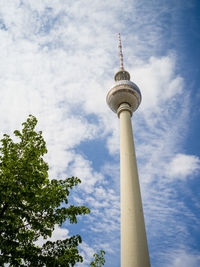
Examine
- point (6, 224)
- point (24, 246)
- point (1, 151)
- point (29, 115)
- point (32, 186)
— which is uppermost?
point (29, 115)

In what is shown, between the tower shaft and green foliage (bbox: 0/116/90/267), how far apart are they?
568 inches

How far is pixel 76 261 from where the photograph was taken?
8.59m

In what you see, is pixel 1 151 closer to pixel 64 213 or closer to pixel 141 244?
pixel 64 213

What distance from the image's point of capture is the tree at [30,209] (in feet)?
27.0

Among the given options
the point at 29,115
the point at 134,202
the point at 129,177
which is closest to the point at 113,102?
the point at 129,177

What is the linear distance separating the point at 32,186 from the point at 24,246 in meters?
2.41

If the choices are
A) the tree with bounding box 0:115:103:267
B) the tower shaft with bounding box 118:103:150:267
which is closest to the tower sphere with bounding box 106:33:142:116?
the tower shaft with bounding box 118:103:150:267

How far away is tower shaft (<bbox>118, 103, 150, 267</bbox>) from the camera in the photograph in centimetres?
2076

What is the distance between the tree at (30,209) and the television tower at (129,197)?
47.8 feet

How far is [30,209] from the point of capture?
354 inches

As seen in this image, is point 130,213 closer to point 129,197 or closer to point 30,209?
point 129,197

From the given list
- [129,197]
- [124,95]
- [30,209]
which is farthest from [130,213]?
[124,95]

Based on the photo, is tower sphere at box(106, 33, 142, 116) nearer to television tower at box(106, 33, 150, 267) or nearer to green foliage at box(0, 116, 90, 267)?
television tower at box(106, 33, 150, 267)

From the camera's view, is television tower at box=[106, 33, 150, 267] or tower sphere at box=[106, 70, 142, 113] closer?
television tower at box=[106, 33, 150, 267]
